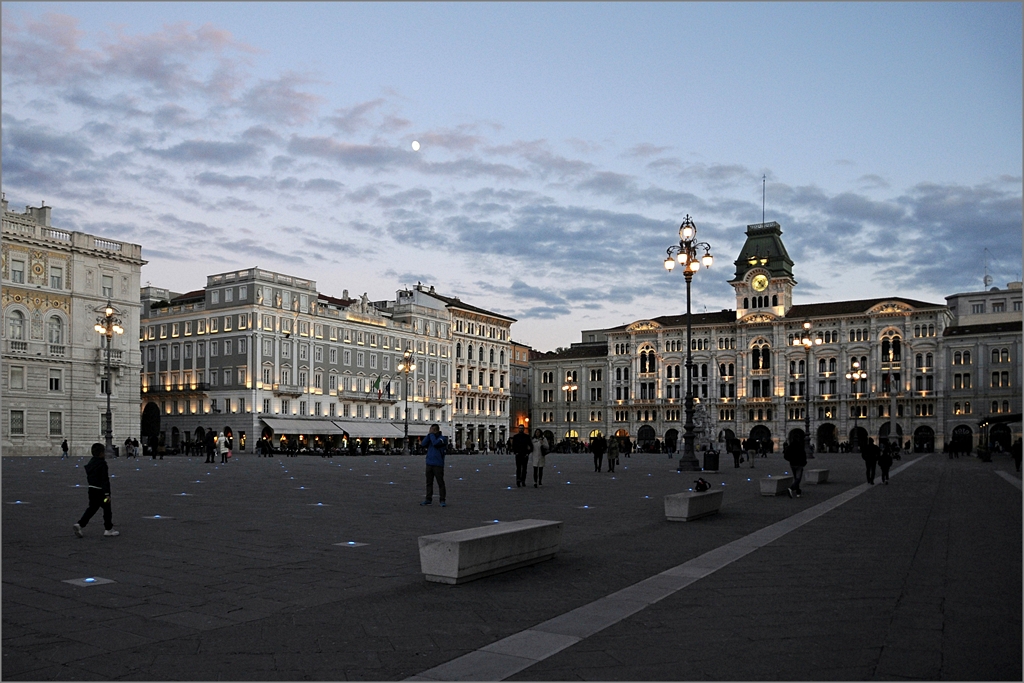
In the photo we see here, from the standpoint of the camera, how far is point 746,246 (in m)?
118

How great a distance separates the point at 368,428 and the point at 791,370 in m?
53.3

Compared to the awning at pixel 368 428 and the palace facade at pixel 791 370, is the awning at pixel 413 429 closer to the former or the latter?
the awning at pixel 368 428

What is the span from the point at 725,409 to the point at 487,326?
32055 millimetres

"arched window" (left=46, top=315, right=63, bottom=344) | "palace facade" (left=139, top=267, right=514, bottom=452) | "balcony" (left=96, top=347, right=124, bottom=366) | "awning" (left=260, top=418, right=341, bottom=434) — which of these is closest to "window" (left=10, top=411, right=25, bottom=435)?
"arched window" (left=46, top=315, right=63, bottom=344)

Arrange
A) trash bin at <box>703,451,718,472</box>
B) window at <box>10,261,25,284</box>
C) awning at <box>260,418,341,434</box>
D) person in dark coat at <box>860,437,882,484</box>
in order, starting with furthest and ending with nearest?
awning at <box>260,418,341,434</box> < window at <box>10,261,25,284</box> < trash bin at <box>703,451,718,472</box> < person in dark coat at <box>860,437,882,484</box>

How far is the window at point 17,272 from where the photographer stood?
193ft

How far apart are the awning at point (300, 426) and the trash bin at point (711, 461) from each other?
5009 cm

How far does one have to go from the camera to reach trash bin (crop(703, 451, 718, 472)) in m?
34.7

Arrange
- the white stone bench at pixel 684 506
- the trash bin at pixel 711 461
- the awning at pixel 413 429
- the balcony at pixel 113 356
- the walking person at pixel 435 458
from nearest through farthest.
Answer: the white stone bench at pixel 684 506 < the walking person at pixel 435 458 < the trash bin at pixel 711 461 < the balcony at pixel 113 356 < the awning at pixel 413 429

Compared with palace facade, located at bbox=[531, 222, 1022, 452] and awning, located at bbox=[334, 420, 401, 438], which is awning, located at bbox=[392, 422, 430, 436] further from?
palace facade, located at bbox=[531, 222, 1022, 452]

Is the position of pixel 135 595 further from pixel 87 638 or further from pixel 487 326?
pixel 487 326

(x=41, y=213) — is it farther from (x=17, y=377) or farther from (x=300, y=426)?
(x=300, y=426)

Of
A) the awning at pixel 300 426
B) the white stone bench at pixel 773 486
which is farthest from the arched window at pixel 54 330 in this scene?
the white stone bench at pixel 773 486

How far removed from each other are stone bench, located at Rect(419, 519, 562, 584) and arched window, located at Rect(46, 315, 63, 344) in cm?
5953
